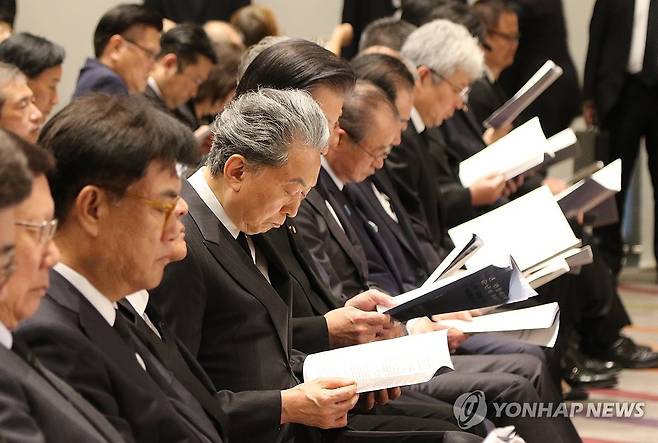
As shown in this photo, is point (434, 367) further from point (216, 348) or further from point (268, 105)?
point (268, 105)

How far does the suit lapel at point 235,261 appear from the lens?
2803 mm

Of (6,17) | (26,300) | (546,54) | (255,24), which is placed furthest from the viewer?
(546,54)

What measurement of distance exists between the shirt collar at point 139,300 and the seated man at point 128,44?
3300 mm

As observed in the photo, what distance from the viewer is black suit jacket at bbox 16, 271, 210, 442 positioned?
2.09 meters

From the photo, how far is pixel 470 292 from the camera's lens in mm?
2934

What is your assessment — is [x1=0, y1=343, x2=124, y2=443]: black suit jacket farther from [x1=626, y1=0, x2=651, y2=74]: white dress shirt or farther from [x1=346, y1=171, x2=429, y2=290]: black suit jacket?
[x1=626, y1=0, x2=651, y2=74]: white dress shirt

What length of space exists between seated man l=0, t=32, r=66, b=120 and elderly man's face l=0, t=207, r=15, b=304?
2.98 m

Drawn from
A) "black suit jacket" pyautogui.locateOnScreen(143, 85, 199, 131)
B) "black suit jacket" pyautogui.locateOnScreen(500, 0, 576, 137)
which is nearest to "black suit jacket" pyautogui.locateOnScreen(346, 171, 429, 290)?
"black suit jacket" pyautogui.locateOnScreen(143, 85, 199, 131)

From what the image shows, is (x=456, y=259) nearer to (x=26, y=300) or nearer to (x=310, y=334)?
(x=310, y=334)

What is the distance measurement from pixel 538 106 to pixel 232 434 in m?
5.72

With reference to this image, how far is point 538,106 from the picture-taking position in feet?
26.5

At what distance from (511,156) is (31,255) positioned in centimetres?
318

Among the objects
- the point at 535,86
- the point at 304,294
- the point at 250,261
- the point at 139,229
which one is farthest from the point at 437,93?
the point at 139,229

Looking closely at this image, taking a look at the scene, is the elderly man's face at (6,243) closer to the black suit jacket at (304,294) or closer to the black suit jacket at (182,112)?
the black suit jacket at (304,294)
